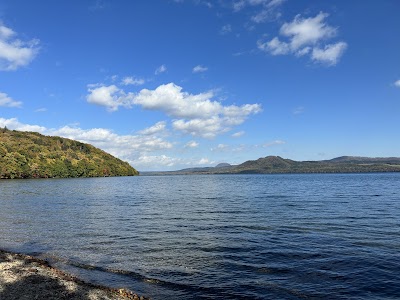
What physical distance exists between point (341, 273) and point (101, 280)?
16488 millimetres

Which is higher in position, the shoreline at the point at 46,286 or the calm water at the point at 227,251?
the shoreline at the point at 46,286

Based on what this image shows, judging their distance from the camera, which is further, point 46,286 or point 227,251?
point 227,251

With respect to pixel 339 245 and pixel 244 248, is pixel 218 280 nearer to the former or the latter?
pixel 244 248

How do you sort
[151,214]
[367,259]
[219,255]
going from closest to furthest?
[367,259]
[219,255]
[151,214]

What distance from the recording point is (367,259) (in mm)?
25234

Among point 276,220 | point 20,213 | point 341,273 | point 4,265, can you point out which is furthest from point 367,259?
point 20,213

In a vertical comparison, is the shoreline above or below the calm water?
above

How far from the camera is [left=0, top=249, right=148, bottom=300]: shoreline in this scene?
17203 mm

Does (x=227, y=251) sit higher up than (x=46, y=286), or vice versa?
(x=46, y=286)

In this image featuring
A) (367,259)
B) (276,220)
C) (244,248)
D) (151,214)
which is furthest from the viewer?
(151,214)

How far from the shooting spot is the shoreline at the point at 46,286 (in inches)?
677

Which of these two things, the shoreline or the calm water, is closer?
the shoreline

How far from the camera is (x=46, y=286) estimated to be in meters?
18.5

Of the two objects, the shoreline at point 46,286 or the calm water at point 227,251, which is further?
the calm water at point 227,251
